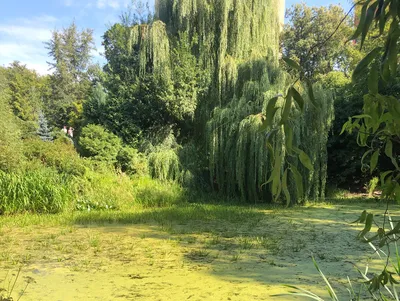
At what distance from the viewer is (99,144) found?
938 cm

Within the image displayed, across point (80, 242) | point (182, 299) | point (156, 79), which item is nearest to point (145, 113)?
point (156, 79)

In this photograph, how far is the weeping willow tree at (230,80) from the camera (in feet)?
26.1

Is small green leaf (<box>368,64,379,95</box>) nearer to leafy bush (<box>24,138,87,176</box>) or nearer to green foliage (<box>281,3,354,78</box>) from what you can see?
leafy bush (<box>24,138,87,176</box>)

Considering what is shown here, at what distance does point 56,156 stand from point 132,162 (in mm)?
1805

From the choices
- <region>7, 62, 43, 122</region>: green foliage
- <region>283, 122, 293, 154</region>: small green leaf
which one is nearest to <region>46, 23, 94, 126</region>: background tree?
<region>7, 62, 43, 122</region>: green foliage

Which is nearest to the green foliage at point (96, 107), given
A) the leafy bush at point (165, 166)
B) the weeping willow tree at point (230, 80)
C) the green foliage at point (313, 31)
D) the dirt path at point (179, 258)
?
the weeping willow tree at point (230, 80)

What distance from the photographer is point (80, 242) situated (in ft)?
15.7

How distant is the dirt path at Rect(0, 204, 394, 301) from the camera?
3.07 m

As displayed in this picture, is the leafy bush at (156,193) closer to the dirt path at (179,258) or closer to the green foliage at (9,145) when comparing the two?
the dirt path at (179,258)

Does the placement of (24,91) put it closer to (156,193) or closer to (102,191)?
(102,191)

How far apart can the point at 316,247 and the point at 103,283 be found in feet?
8.34

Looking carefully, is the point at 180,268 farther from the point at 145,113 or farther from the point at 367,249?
the point at 145,113

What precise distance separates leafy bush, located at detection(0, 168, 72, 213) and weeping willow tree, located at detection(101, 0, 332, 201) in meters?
2.50

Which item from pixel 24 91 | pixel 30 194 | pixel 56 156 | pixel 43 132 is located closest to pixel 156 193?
pixel 30 194
